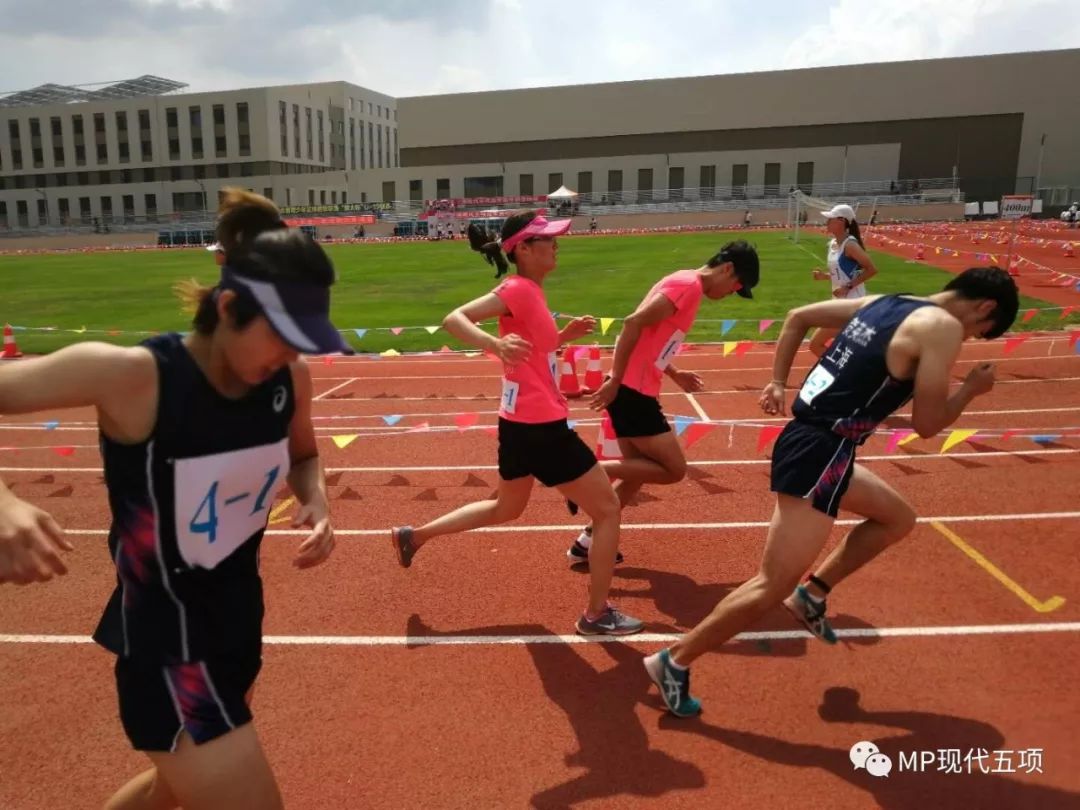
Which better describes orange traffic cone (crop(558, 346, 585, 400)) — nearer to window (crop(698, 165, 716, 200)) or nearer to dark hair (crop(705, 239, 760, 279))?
dark hair (crop(705, 239, 760, 279))

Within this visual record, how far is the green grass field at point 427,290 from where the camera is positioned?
1647cm

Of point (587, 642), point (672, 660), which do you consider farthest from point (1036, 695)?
point (587, 642)

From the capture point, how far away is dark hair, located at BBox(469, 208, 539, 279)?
4375 mm

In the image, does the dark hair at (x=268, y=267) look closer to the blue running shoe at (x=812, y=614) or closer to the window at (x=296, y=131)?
the blue running shoe at (x=812, y=614)

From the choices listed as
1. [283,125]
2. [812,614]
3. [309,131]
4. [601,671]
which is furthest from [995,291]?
[309,131]

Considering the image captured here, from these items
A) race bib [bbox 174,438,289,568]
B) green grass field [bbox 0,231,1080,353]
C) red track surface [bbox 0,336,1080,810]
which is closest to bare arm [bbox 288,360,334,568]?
race bib [bbox 174,438,289,568]

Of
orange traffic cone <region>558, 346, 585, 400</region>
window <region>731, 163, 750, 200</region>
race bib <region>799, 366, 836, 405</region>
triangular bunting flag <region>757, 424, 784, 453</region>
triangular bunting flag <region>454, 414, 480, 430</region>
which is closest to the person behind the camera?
race bib <region>799, 366, 836, 405</region>

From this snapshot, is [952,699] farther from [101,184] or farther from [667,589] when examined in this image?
[101,184]

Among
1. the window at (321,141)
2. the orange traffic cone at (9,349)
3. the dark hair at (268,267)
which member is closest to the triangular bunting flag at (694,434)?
the dark hair at (268,267)

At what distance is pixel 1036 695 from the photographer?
12.6 feet

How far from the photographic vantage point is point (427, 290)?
2338 centimetres

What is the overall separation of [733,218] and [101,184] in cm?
6851

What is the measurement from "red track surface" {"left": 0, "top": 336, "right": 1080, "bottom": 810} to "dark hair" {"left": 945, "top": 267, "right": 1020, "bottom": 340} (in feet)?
6.04

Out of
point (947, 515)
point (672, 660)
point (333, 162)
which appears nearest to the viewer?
point (672, 660)
